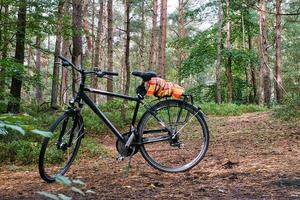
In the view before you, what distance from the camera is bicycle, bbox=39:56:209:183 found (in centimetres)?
461

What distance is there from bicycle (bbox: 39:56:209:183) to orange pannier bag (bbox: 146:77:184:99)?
0.23 feet

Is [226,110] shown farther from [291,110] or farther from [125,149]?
[125,149]

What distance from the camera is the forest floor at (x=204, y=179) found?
372 cm

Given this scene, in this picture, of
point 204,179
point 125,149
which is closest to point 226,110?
point 125,149

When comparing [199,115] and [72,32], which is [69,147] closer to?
[199,115]

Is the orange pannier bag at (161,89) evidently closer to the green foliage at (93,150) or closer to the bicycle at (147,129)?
the bicycle at (147,129)

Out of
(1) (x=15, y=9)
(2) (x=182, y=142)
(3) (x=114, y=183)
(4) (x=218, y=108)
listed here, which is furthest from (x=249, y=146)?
(4) (x=218, y=108)

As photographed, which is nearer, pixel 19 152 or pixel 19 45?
pixel 19 152

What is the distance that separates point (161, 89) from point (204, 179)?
1.15m

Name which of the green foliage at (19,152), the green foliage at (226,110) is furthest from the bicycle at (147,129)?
the green foliage at (226,110)

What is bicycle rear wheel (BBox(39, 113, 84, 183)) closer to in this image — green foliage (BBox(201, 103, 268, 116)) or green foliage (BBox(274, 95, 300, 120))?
green foliage (BBox(274, 95, 300, 120))

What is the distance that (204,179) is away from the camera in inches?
169

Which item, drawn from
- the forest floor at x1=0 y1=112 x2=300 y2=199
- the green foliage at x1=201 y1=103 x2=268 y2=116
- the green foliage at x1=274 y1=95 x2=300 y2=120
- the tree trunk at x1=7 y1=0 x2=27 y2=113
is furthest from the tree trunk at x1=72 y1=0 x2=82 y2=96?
the green foliage at x1=201 y1=103 x2=268 y2=116

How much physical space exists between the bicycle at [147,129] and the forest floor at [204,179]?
19 centimetres
